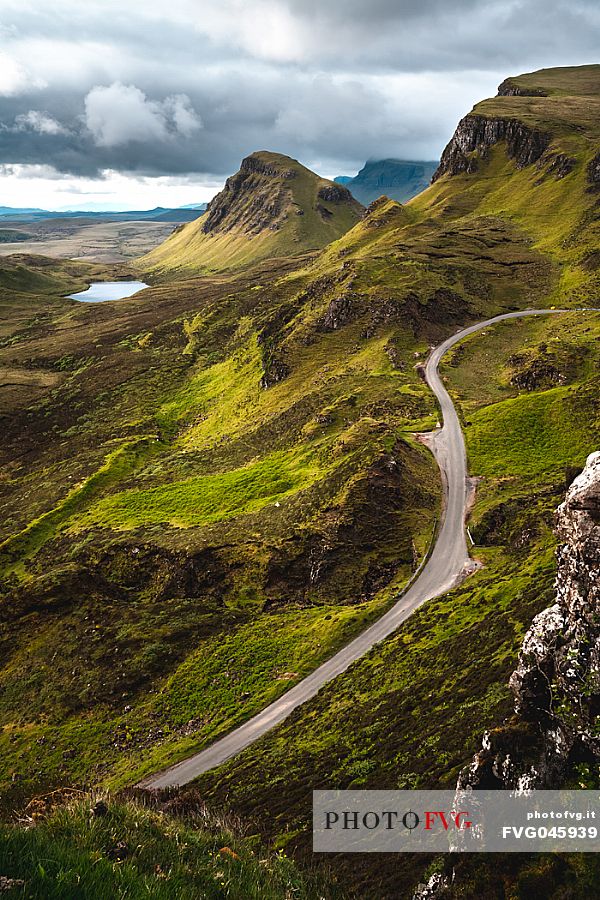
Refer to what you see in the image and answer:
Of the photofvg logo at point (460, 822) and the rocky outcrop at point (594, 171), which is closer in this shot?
the photofvg logo at point (460, 822)

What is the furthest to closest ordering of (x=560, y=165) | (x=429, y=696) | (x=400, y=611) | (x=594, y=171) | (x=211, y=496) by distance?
(x=560, y=165) < (x=594, y=171) < (x=211, y=496) < (x=400, y=611) < (x=429, y=696)

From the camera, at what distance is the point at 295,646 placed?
44.8 metres

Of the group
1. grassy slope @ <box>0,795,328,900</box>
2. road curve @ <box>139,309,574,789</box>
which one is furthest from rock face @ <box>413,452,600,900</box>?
road curve @ <box>139,309,574,789</box>

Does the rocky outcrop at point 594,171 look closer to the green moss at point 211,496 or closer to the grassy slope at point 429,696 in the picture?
the grassy slope at point 429,696

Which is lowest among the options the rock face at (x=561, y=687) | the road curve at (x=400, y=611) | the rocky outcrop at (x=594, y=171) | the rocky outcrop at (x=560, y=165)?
the road curve at (x=400, y=611)

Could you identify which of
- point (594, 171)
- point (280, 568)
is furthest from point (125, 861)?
point (594, 171)

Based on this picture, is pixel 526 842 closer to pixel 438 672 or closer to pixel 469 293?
pixel 438 672

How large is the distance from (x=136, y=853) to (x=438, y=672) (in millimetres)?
27802

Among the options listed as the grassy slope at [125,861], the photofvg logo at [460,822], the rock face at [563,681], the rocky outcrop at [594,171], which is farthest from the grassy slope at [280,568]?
the rocky outcrop at [594,171]

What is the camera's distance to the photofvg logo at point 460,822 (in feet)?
49.3

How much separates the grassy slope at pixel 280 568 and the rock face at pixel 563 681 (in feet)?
18.9

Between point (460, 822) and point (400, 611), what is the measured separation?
27.9 meters

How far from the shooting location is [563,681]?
678 inches

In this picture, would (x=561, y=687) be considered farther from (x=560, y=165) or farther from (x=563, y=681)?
(x=560, y=165)
